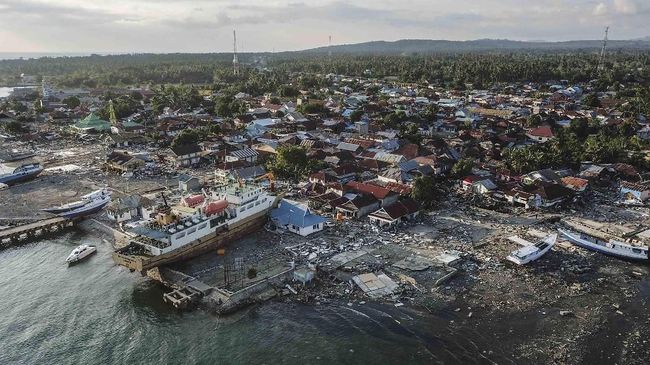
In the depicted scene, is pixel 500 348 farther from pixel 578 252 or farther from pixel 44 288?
pixel 44 288

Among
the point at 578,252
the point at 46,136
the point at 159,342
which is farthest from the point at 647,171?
the point at 46,136

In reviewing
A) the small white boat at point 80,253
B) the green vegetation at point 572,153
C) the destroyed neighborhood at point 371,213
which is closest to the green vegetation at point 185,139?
the destroyed neighborhood at point 371,213

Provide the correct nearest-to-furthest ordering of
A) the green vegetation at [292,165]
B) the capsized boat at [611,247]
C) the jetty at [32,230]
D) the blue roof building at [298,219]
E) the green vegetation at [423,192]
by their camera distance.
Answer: the capsized boat at [611,247] → the blue roof building at [298,219] → the jetty at [32,230] → the green vegetation at [423,192] → the green vegetation at [292,165]

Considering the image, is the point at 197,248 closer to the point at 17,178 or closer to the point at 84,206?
the point at 84,206

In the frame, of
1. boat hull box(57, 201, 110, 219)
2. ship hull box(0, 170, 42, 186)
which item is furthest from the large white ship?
ship hull box(0, 170, 42, 186)

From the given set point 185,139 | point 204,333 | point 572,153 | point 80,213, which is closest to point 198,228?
point 204,333

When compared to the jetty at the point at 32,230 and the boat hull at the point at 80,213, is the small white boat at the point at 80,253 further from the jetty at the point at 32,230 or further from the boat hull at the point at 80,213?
the boat hull at the point at 80,213
